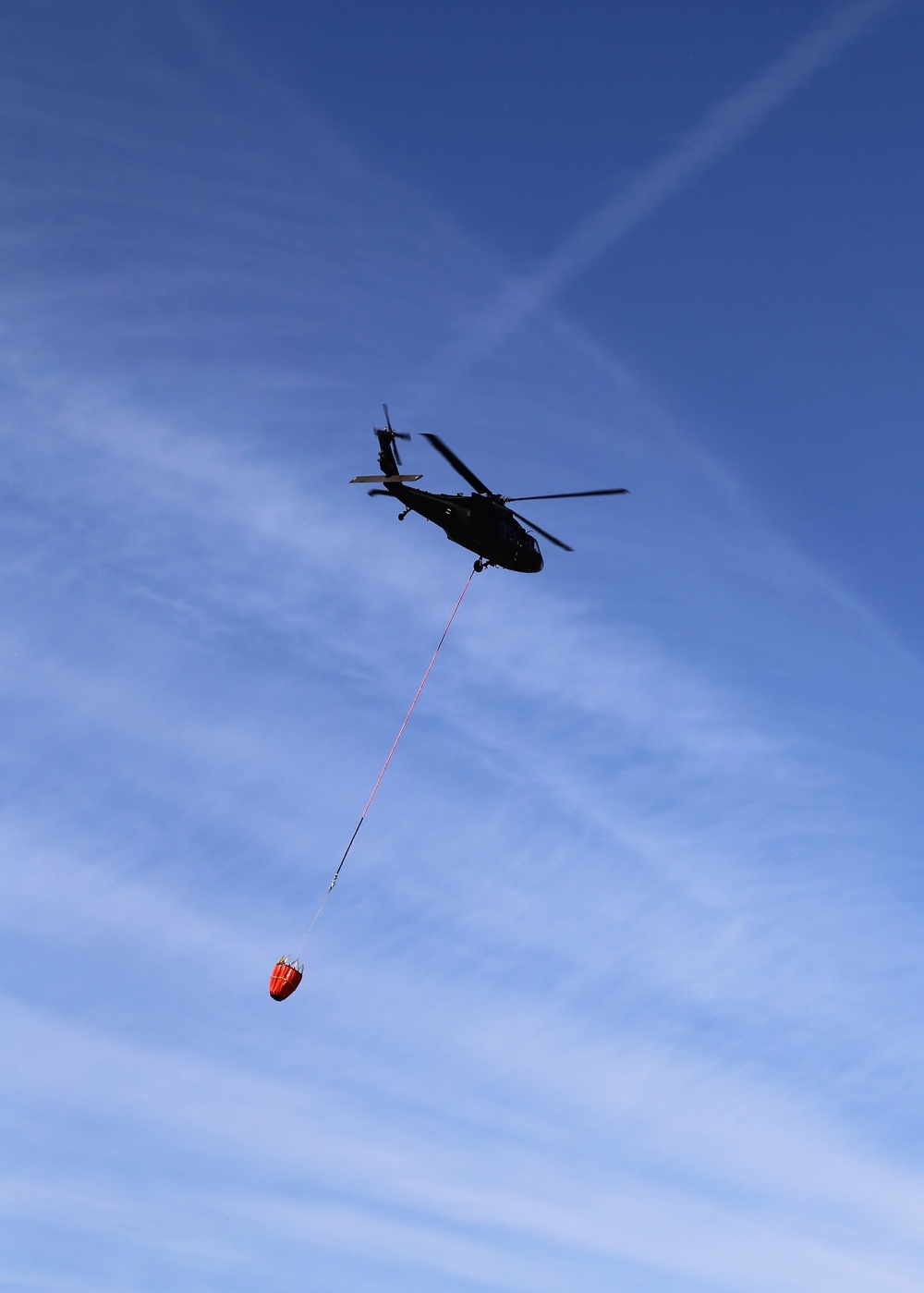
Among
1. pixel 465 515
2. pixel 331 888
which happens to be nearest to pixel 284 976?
pixel 331 888

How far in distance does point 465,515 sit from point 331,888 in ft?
70.2

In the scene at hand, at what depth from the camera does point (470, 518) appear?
61594 mm

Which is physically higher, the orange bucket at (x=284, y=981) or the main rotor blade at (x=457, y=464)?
the main rotor blade at (x=457, y=464)

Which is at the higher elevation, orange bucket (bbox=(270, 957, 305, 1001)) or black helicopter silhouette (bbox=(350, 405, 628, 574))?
black helicopter silhouette (bbox=(350, 405, 628, 574))

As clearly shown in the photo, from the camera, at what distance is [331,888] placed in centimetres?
5622

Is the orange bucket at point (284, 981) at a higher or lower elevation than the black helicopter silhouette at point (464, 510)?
lower

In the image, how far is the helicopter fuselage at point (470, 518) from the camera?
61.5 metres

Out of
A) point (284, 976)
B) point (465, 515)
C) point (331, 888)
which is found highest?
point (465, 515)

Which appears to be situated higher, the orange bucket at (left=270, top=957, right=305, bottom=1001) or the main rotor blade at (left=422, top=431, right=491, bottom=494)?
the main rotor blade at (left=422, top=431, right=491, bottom=494)

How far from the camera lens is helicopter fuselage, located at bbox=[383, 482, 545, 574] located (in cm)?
6150

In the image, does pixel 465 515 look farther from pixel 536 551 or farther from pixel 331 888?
pixel 331 888

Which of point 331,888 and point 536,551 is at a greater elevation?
point 536,551

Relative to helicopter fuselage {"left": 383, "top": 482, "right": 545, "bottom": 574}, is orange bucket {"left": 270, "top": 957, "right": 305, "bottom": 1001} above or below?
below

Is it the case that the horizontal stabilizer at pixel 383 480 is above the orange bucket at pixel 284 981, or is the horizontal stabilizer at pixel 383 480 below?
above
